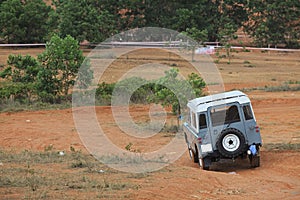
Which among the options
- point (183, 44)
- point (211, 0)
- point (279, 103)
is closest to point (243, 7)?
point (211, 0)

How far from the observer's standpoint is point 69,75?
81.1 feet

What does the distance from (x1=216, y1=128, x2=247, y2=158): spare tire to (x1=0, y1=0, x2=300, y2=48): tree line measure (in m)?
26.7

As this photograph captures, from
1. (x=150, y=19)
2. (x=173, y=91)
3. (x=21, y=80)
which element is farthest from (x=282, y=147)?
(x=150, y=19)

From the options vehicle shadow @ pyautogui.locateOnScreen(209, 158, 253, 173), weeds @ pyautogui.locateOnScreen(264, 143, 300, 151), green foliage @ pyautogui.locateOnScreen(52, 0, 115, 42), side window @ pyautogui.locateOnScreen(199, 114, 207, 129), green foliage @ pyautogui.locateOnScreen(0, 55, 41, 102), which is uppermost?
green foliage @ pyautogui.locateOnScreen(52, 0, 115, 42)

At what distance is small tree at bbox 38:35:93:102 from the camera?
23984mm

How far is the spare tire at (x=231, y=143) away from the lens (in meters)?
12.4

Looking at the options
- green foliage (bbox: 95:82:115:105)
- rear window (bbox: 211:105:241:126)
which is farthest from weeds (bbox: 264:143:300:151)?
green foliage (bbox: 95:82:115:105)

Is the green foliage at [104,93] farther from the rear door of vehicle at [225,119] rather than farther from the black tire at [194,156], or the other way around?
the rear door of vehicle at [225,119]

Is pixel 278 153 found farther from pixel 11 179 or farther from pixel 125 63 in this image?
pixel 125 63

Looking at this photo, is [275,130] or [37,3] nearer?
[275,130]

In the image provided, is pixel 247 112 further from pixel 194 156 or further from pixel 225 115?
pixel 194 156

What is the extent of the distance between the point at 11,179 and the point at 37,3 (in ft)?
116

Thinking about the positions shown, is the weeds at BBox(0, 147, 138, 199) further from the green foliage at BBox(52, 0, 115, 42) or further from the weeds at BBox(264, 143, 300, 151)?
the green foliage at BBox(52, 0, 115, 42)

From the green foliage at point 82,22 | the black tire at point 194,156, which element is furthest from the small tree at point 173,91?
the green foliage at point 82,22
